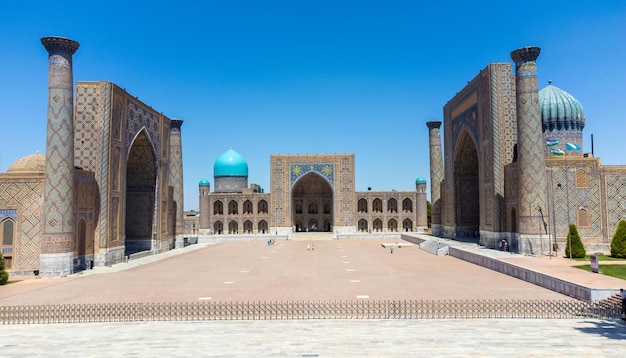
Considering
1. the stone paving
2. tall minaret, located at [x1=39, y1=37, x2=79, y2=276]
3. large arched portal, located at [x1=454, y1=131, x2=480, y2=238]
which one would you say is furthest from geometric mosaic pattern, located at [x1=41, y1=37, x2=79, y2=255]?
large arched portal, located at [x1=454, y1=131, x2=480, y2=238]

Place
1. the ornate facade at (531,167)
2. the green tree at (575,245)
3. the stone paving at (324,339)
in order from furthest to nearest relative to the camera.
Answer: the ornate facade at (531,167) → the green tree at (575,245) → the stone paving at (324,339)

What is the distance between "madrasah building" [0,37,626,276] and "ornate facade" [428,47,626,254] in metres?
0.05

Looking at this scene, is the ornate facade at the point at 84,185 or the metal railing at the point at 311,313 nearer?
the metal railing at the point at 311,313

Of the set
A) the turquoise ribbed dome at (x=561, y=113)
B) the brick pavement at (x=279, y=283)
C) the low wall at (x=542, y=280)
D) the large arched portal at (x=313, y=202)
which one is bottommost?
the brick pavement at (x=279, y=283)

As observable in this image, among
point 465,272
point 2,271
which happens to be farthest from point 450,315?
point 2,271

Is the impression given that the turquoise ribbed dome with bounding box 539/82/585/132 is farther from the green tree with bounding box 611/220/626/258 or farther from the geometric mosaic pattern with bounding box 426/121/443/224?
the green tree with bounding box 611/220/626/258

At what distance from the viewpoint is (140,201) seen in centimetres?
2967

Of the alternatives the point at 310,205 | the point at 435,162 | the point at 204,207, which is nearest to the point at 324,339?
the point at 435,162

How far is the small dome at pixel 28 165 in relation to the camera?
21362 millimetres

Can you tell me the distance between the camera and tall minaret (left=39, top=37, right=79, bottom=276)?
61.6ft

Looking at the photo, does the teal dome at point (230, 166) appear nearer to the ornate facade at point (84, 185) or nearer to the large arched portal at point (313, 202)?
the large arched portal at point (313, 202)

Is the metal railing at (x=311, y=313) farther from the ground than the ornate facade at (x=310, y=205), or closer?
closer

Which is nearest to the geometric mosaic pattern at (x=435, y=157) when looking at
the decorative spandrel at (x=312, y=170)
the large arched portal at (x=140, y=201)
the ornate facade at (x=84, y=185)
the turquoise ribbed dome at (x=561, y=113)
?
the turquoise ribbed dome at (x=561, y=113)

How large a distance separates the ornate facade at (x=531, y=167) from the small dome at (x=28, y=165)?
72.4ft
